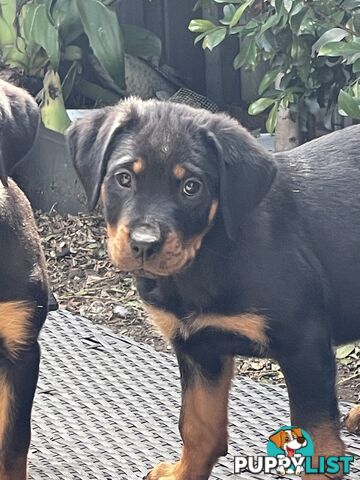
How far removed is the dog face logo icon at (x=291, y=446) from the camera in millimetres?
3188

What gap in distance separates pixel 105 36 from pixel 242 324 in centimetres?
412

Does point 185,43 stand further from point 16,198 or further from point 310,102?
point 16,198

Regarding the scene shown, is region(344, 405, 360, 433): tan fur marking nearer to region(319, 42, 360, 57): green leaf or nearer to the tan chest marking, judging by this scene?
the tan chest marking

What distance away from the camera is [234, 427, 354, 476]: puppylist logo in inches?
126

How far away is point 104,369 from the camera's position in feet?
15.5

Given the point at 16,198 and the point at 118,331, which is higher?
the point at 16,198

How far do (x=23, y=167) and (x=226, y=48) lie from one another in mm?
1835

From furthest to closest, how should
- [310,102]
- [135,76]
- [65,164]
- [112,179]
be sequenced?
1. [135,76]
2. [65,164]
3. [310,102]
4. [112,179]

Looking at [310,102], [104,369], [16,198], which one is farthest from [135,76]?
[16,198]

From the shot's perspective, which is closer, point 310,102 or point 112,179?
point 112,179

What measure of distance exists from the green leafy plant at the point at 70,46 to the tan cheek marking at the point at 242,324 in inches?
151

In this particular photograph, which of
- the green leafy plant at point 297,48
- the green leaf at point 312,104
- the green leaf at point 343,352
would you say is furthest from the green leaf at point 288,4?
the green leaf at point 343,352

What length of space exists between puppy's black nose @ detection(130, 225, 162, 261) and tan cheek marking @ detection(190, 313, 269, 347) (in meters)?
0.34

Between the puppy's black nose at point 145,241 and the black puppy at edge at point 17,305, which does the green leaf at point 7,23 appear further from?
the puppy's black nose at point 145,241
